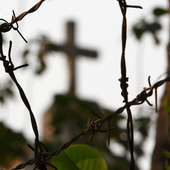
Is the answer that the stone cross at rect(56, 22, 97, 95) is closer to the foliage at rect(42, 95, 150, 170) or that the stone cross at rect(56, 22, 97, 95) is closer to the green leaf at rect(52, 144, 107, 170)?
the foliage at rect(42, 95, 150, 170)

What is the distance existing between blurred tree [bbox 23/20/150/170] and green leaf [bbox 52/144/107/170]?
1230 mm

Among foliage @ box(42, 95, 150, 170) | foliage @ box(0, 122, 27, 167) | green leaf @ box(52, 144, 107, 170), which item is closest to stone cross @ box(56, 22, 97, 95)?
foliage @ box(42, 95, 150, 170)

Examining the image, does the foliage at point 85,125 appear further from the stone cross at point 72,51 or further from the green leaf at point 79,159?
the green leaf at point 79,159

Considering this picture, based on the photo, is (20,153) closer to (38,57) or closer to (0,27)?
(38,57)

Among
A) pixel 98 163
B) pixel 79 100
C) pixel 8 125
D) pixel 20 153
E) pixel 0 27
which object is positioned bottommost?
pixel 20 153

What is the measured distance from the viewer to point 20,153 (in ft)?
5.68

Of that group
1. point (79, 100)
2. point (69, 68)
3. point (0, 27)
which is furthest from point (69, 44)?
point (0, 27)

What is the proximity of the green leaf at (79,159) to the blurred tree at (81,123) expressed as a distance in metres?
1.23

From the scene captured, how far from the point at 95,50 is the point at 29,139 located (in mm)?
1820

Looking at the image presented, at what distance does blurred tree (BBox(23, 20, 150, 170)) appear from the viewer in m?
1.70

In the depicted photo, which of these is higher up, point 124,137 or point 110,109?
point 110,109

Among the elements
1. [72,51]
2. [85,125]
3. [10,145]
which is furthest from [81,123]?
[72,51]

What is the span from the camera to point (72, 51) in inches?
121

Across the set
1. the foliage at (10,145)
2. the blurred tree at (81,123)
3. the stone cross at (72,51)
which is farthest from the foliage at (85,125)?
the stone cross at (72,51)
